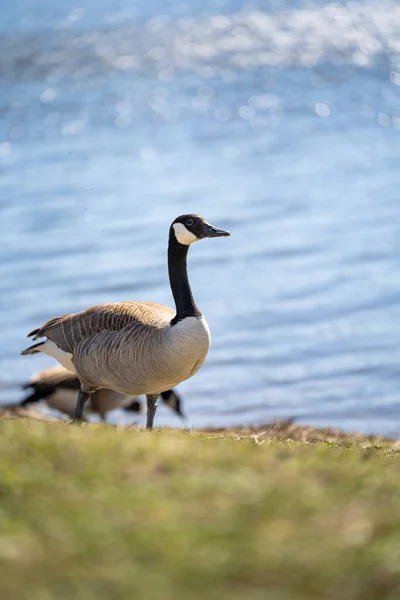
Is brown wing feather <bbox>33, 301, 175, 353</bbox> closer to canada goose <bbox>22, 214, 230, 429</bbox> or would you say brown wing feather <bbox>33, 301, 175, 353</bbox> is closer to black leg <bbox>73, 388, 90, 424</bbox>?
canada goose <bbox>22, 214, 230, 429</bbox>


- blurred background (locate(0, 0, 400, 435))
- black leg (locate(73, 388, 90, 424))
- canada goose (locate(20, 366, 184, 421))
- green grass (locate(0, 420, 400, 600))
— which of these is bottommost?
blurred background (locate(0, 0, 400, 435))

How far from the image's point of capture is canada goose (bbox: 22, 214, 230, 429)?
8.65 meters

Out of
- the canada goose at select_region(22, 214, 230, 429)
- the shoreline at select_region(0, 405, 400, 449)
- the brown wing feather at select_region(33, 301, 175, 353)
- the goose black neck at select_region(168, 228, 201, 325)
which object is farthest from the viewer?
the shoreline at select_region(0, 405, 400, 449)

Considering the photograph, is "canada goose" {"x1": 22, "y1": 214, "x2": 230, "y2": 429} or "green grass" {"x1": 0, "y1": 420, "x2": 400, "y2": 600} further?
"canada goose" {"x1": 22, "y1": 214, "x2": 230, "y2": 429}

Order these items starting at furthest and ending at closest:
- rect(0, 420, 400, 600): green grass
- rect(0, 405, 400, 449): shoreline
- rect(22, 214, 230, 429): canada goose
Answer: rect(0, 405, 400, 449): shoreline
rect(22, 214, 230, 429): canada goose
rect(0, 420, 400, 600): green grass

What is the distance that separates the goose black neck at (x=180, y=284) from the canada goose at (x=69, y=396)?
2856mm

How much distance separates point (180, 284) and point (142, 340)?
2.55ft

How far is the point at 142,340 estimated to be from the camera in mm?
8742

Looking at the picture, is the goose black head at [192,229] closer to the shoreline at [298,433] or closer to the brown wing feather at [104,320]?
the brown wing feather at [104,320]

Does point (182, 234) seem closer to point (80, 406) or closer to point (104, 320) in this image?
point (104, 320)

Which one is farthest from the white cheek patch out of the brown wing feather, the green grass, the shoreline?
the green grass

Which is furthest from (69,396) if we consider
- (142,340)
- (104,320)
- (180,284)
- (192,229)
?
(142,340)

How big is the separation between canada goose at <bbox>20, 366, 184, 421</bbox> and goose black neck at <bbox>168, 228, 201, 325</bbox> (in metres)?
2.86

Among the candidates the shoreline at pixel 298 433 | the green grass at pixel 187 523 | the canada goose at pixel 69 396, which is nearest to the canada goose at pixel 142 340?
the shoreline at pixel 298 433
